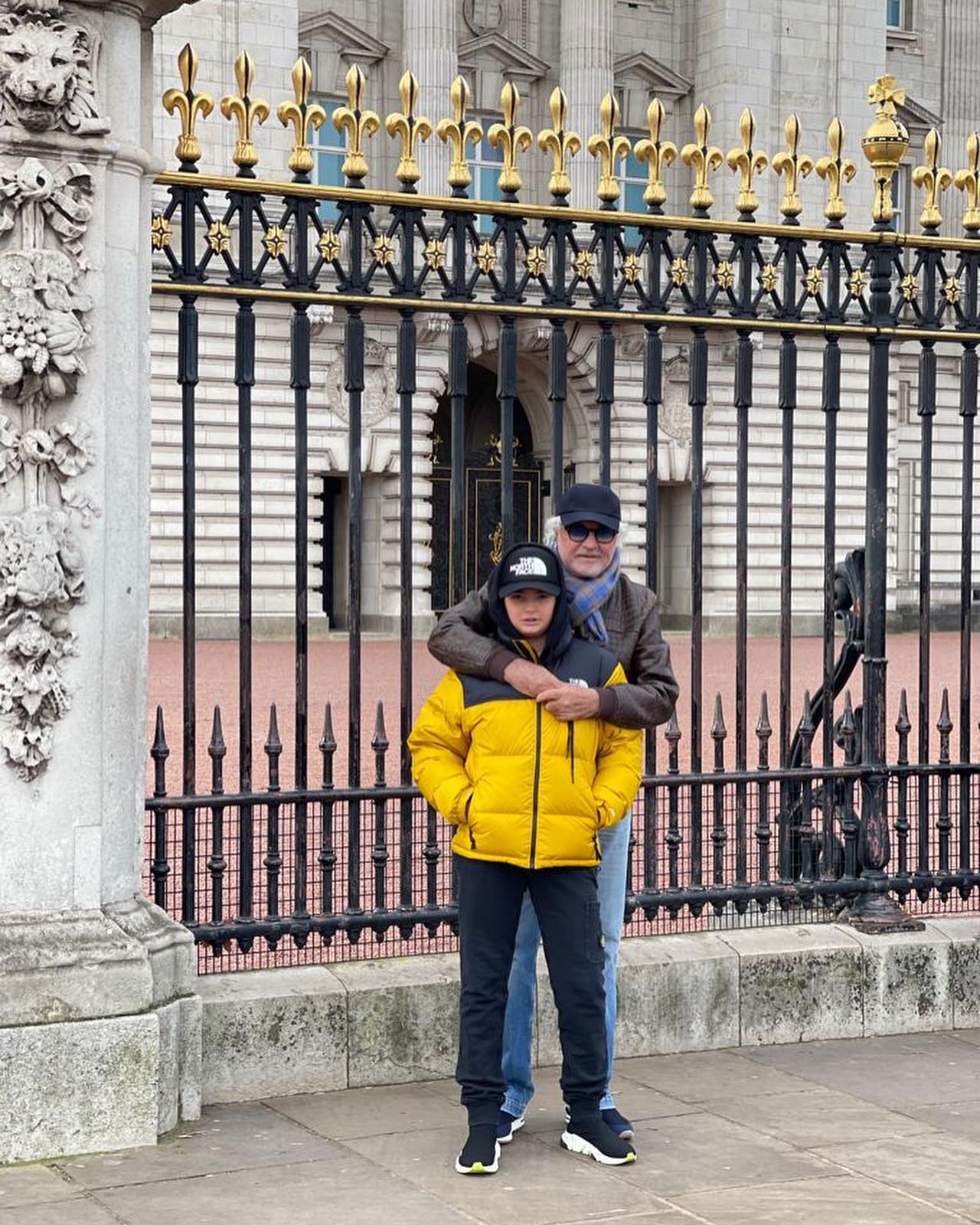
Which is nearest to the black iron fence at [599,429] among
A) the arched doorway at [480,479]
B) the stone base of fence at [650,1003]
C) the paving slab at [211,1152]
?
the stone base of fence at [650,1003]

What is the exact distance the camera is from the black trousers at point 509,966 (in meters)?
5.36

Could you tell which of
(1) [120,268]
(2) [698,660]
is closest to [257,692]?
(2) [698,660]

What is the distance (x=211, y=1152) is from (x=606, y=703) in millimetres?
1619

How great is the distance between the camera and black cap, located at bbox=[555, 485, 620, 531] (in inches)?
218

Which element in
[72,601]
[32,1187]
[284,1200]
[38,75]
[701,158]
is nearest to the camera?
[284,1200]

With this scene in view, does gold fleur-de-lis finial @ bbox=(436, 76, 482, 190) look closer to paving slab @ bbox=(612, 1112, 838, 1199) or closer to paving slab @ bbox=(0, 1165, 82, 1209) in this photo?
paving slab @ bbox=(612, 1112, 838, 1199)

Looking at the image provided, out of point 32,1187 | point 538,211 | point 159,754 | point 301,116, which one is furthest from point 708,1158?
point 301,116

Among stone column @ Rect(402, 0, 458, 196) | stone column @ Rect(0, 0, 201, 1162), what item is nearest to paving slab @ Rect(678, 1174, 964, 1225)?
stone column @ Rect(0, 0, 201, 1162)

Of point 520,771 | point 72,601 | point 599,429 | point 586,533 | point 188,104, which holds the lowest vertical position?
point 520,771

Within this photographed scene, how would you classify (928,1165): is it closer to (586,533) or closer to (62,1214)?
(586,533)

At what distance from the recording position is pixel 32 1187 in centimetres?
518

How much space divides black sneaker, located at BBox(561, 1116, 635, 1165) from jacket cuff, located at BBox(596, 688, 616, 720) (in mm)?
1080

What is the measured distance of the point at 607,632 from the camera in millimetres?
5625

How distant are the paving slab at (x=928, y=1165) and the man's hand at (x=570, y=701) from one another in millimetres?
1398
